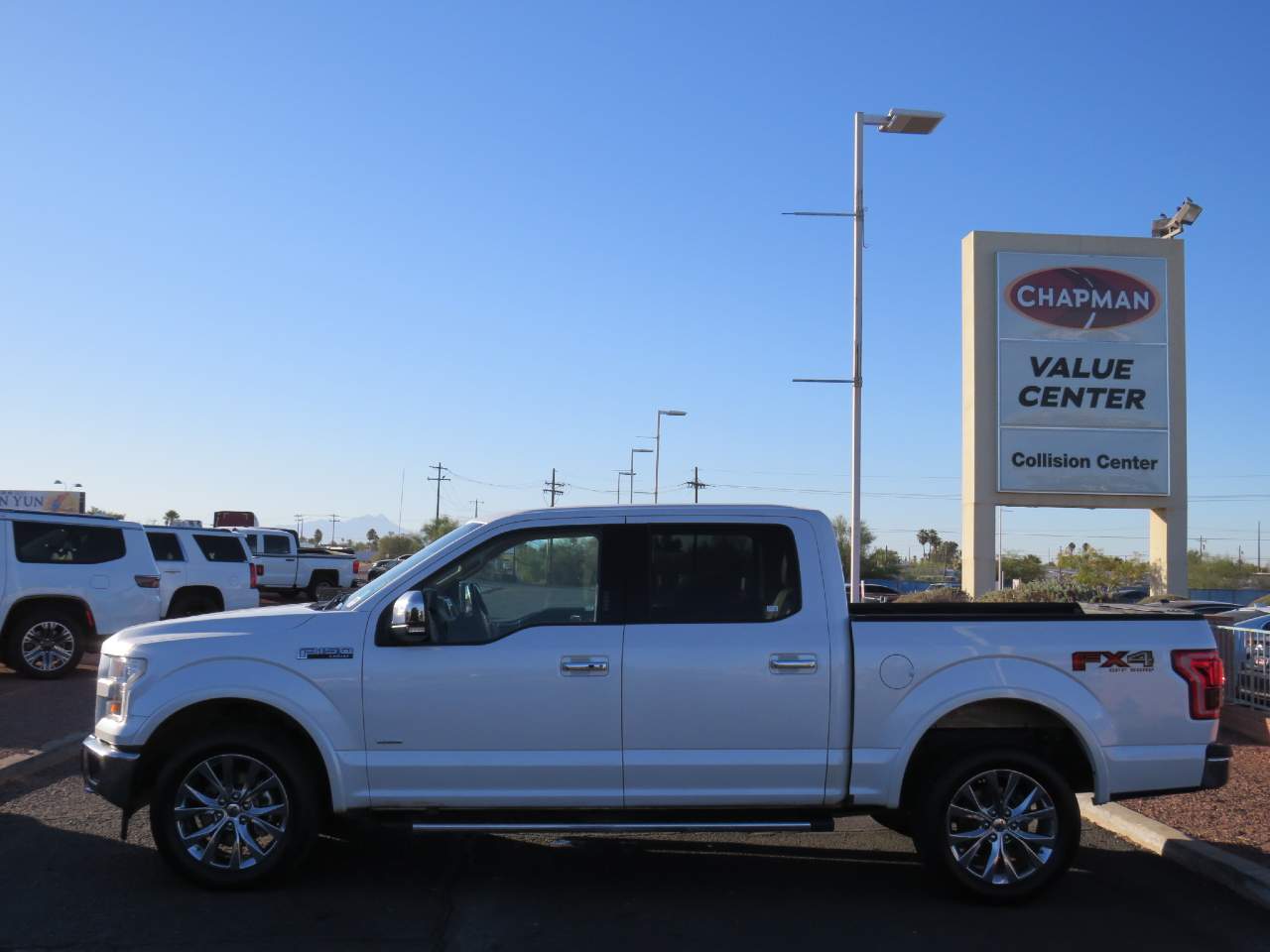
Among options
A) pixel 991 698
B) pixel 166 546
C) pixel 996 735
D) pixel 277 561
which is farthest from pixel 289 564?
pixel 991 698

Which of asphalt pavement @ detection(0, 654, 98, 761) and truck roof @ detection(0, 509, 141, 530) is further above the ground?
truck roof @ detection(0, 509, 141, 530)

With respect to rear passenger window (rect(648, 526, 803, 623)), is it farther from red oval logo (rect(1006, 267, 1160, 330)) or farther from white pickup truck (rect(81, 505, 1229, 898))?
red oval logo (rect(1006, 267, 1160, 330))

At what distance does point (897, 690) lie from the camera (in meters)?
6.23

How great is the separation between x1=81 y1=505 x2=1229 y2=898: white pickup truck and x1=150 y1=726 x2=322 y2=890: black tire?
0.04ft

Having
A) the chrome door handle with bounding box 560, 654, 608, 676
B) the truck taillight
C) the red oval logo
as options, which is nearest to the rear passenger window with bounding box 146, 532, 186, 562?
the chrome door handle with bounding box 560, 654, 608, 676

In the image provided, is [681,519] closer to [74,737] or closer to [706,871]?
[706,871]

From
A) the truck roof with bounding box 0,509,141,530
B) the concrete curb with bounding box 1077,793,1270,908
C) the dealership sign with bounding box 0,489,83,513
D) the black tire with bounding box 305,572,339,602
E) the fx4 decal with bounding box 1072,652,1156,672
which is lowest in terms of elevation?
the concrete curb with bounding box 1077,793,1270,908

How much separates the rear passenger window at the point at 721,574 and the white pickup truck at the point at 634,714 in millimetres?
15

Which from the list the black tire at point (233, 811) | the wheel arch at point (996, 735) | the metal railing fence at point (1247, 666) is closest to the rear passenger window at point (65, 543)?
the black tire at point (233, 811)

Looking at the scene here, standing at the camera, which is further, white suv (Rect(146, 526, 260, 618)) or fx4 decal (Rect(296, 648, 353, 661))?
white suv (Rect(146, 526, 260, 618))

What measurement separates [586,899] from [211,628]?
8.14 feet

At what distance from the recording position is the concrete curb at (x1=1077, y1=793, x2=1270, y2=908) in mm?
6465

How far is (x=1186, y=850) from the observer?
7168 mm

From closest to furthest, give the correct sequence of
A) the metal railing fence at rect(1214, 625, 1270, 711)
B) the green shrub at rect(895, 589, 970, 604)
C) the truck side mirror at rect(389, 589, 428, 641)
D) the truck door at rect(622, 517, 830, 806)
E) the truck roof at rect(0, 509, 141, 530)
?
the truck side mirror at rect(389, 589, 428, 641), the truck door at rect(622, 517, 830, 806), the metal railing fence at rect(1214, 625, 1270, 711), the truck roof at rect(0, 509, 141, 530), the green shrub at rect(895, 589, 970, 604)
